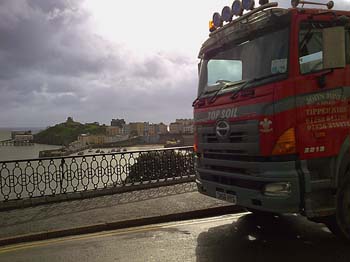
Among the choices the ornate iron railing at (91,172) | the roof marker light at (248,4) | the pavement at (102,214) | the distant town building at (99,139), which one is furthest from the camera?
the distant town building at (99,139)

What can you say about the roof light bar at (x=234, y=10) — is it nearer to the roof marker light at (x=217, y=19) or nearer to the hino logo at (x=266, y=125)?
the roof marker light at (x=217, y=19)

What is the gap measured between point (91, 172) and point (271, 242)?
593 cm

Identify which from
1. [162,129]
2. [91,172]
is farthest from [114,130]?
[91,172]

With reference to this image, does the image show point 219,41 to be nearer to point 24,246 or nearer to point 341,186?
point 341,186

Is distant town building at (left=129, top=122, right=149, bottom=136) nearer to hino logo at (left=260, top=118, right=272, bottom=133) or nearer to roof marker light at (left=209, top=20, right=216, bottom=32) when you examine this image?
roof marker light at (left=209, top=20, right=216, bottom=32)

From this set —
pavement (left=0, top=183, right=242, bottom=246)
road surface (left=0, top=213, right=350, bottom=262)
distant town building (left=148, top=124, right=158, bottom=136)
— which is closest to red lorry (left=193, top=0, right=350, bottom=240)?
road surface (left=0, top=213, right=350, bottom=262)

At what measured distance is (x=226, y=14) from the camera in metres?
5.98

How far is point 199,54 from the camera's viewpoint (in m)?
6.73

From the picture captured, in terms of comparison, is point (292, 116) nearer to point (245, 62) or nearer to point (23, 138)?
point (245, 62)

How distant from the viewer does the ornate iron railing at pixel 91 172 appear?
9.23 m

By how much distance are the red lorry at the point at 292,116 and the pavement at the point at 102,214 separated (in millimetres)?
2350

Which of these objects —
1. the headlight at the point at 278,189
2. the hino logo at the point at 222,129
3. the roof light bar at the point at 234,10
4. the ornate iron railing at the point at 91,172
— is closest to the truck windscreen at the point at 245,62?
the roof light bar at the point at 234,10

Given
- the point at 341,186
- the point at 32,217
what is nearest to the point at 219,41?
the point at 341,186

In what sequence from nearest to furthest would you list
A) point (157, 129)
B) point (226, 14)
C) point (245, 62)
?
point (245, 62), point (226, 14), point (157, 129)
